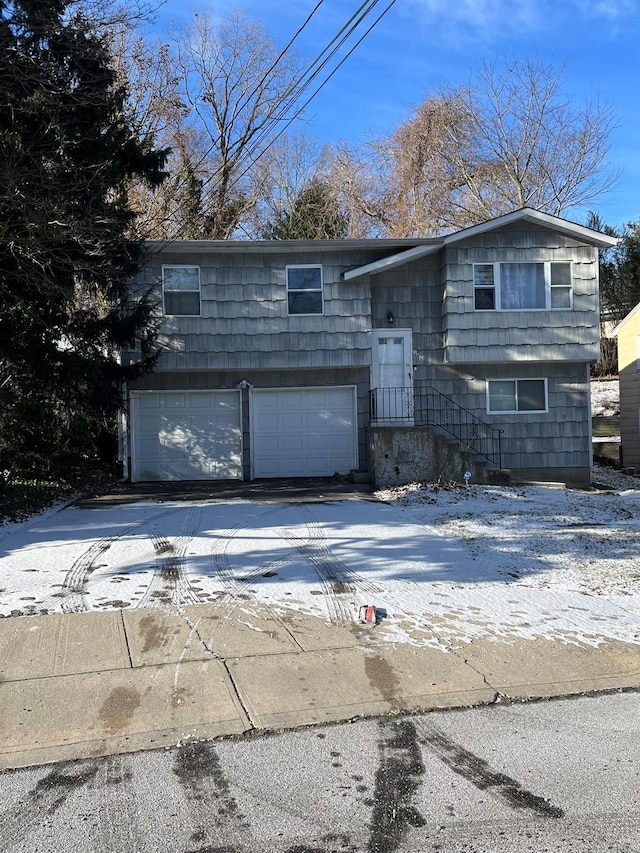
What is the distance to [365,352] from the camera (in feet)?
53.0

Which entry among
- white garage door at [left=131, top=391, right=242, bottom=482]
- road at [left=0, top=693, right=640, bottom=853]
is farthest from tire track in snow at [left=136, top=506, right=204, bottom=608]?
white garage door at [left=131, top=391, right=242, bottom=482]

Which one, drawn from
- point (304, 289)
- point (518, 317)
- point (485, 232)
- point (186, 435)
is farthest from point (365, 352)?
point (186, 435)

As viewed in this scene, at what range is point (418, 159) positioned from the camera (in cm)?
3209

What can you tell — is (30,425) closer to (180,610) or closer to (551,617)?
(180,610)

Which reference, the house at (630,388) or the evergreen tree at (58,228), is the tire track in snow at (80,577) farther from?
the house at (630,388)

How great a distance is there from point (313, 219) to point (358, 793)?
29.9 m

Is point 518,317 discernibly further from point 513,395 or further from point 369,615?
point 369,615

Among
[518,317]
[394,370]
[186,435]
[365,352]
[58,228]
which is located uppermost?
[58,228]

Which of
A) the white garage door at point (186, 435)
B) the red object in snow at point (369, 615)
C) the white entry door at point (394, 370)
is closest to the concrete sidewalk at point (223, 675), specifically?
the red object in snow at point (369, 615)

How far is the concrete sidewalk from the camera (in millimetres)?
4246

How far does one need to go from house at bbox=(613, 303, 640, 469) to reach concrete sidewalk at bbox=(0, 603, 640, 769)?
761 inches

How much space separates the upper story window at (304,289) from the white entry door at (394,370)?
154 centimetres

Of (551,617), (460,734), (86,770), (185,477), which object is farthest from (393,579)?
(185,477)

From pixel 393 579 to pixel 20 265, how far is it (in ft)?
23.6
